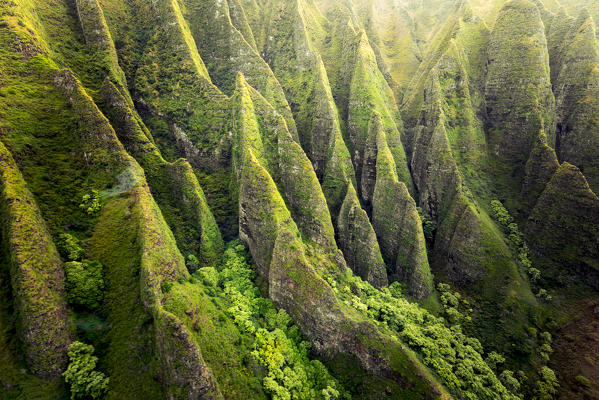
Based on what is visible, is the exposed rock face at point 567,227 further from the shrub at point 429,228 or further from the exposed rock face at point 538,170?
the shrub at point 429,228

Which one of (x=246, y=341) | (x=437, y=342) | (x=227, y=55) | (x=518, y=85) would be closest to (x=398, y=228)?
(x=437, y=342)

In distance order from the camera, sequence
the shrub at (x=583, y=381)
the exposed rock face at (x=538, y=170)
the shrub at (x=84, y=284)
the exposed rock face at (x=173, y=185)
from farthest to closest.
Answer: the exposed rock face at (x=538, y=170) < the exposed rock face at (x=173, y=185) < the shrub at (x=583, y=381) < the shrub at (x=84, y=284)

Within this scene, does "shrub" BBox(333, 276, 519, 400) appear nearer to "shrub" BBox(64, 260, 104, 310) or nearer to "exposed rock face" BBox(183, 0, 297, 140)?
"shrub" BBox(64, 260, 104, 310)

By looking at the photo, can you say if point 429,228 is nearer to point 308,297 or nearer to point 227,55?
point 308,297

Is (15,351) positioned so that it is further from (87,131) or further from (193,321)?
(87,131)

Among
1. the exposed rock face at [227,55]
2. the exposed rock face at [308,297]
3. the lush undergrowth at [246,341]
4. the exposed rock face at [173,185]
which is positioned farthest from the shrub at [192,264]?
the exposed rock face at [227,55]

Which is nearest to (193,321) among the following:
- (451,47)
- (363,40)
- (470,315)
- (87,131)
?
(87,131)
